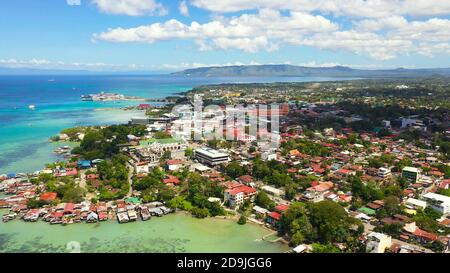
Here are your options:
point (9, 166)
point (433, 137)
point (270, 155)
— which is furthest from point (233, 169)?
point (433, 137)

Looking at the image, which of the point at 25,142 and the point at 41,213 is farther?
the point at 25,142

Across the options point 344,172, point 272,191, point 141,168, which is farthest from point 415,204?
point 141,168

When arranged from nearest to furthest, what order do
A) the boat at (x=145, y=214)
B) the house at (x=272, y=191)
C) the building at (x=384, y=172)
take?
the boat at (x=145, y=214), the house at (x=272, y=191), the building at (x=384, y=172)

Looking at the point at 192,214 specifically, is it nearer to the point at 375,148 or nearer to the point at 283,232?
the point at 283,232

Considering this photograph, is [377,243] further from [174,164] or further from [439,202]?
[174,164]

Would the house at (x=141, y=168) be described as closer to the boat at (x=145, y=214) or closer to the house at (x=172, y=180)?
the house at (x=172, y=180)

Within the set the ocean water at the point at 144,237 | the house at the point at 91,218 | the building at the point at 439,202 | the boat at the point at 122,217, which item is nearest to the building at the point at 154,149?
the boat at the point at 122,217
